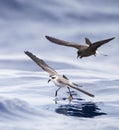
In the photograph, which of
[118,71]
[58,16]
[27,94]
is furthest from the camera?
[58,16]

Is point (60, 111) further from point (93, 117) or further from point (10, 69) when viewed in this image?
point (10, 69)

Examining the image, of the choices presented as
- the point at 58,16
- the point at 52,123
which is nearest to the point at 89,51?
the point at 52,123

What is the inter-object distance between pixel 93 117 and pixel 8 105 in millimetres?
2261

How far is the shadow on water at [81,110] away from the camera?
16.0 meters

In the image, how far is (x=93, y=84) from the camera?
20625 millimetres

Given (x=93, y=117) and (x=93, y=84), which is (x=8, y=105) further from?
(x=93, y=84)

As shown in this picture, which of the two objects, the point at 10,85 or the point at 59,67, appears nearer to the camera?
the point at 10,85

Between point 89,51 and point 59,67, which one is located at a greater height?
point 59,67

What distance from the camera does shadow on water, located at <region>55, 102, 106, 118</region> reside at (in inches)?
629

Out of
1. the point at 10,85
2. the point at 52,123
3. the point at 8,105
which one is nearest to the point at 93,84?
the point at 10,85

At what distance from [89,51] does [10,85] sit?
6968 mm

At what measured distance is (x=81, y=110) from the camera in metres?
16.2

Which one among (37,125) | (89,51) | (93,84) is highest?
(93,84)

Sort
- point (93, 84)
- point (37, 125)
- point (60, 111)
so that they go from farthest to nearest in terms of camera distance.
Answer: point (93, 84) < point (60, 111) < point (37, 125)
